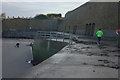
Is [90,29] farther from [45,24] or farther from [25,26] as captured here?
[25,26]

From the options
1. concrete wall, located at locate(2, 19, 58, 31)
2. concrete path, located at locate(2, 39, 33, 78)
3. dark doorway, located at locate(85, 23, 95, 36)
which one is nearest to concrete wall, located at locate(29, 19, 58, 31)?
concrete wall, located at locate(2, 19, 58, 31)

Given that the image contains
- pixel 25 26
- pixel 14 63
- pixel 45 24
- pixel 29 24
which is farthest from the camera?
pixel 25 26

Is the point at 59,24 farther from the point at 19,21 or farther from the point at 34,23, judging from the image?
the point at 19,21

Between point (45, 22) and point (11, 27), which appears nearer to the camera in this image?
point (45, 22)

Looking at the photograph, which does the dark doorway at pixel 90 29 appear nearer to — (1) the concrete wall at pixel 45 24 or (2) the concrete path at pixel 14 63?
(2) the concrete path at pixel 14 63

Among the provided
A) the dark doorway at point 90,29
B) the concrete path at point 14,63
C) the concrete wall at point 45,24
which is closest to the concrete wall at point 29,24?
the concrete wall at point 45,24

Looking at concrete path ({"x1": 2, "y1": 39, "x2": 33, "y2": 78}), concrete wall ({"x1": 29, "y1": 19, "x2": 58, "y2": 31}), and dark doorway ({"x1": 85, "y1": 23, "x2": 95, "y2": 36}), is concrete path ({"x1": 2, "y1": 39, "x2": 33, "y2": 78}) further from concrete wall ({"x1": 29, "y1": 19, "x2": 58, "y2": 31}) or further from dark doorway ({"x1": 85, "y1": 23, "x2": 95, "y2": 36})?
concrete wall ({"x1": 29, "y1": 19, "x2": 58, "y2": 31})

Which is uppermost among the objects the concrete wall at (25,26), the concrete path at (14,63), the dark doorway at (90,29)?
the concrete wall at (25,26)

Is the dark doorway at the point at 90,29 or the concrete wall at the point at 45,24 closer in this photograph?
the dark doorway at the point at 90,29

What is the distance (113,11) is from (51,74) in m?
15.2

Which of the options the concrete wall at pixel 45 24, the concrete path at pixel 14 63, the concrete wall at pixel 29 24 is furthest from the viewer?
the concrete wall at pixel 29 24

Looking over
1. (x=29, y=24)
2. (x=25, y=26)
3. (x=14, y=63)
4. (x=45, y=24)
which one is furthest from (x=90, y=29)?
(x=25, y=26)

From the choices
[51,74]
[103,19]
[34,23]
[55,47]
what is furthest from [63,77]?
[34,23]

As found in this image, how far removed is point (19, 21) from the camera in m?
59.3
